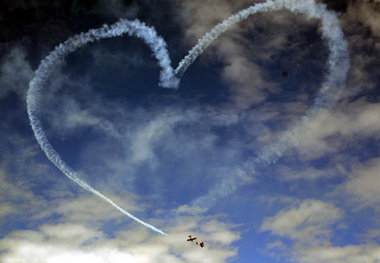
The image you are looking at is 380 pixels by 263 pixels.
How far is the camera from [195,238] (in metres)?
108
